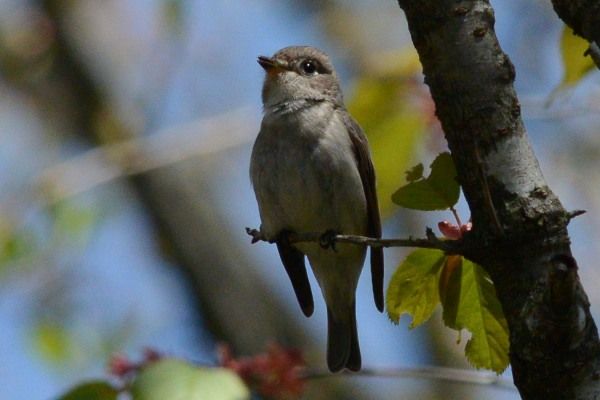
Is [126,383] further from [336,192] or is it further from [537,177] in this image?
[336,192]

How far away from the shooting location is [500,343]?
2.54 metres

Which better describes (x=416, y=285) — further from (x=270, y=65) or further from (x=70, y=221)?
(x=70, y=221)

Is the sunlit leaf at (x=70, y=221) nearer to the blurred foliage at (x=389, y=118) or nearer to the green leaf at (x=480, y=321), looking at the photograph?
the blurred foliage at (x=389, y=118)

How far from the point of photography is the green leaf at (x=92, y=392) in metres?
2.75

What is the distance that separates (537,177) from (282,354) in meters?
1.55

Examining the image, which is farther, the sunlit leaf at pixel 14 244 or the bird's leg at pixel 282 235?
the sunlit leaf at pixel 14 244

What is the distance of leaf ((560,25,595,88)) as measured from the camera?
276cm

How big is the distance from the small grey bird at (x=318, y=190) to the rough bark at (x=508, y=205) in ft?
6.26

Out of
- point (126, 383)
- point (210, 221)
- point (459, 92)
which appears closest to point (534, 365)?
point (459, 92)

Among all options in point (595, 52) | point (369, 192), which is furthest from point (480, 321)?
point (369, 192)

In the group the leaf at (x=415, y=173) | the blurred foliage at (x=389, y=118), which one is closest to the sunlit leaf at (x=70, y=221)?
the blurred foliage at (x=389, y=118)

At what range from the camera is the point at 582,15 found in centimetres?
237

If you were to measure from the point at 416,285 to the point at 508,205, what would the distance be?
0.37 meters

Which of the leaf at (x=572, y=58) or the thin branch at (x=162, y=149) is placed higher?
the thin branch at (x=162, y=149)
